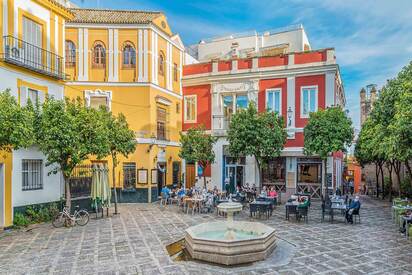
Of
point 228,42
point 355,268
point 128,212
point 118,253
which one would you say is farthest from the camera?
point 228,42

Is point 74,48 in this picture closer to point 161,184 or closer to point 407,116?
point 161,184

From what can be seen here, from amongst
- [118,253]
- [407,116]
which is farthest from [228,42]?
[118,253]

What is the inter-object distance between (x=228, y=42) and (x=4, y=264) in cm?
2632

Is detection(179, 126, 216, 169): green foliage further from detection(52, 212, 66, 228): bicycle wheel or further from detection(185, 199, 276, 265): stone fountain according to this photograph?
detection(185, 199, 276, 265): stone fountain

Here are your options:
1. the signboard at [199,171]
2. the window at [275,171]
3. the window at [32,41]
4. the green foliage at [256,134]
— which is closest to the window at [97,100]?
the window at [32,41]

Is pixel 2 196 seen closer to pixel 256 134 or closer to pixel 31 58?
pixel 31 58

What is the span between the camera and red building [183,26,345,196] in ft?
71.4

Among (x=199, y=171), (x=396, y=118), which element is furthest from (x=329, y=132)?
(x=199, y=171)

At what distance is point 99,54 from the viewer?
22188mm

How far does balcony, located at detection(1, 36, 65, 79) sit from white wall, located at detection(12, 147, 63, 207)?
357 cm

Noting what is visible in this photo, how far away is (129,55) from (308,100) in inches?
479

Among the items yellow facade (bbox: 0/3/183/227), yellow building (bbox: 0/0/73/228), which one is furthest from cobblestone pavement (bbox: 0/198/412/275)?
yellow facade (bbox: 0/3/183/227)

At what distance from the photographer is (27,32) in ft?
48.4

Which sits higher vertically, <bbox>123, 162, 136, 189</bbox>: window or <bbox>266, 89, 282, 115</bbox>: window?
<bbox>266, 89, 282, 115</bbox>: window
